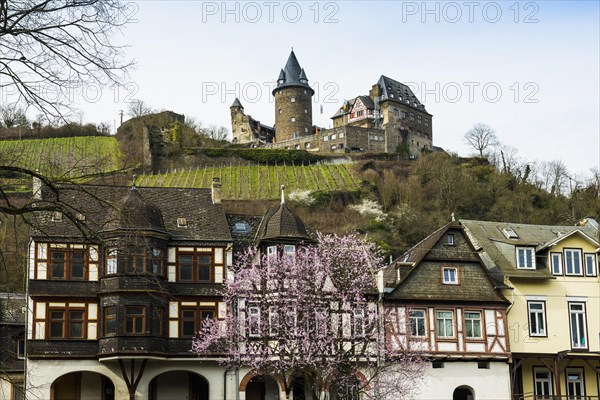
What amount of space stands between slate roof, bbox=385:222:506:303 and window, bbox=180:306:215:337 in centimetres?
803

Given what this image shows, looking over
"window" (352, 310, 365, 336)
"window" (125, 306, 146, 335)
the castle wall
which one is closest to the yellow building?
"window" (352, 310, 365, 336)

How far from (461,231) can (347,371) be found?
9.92 meters

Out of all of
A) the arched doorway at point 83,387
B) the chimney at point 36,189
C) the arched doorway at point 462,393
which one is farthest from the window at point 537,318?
the chimney at point 36,189

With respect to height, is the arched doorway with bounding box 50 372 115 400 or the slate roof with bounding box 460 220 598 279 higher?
the slate roof with bounding box 460 220 598 279

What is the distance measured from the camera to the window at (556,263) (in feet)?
132

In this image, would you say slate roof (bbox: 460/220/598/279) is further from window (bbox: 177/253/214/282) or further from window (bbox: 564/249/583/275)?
window (bbox: 177/253/214/282)

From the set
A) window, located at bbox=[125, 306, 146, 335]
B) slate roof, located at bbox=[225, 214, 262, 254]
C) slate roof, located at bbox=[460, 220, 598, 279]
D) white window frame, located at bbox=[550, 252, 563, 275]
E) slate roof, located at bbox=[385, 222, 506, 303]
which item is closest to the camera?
window, located at bbox=[125, 306, 146, 335]

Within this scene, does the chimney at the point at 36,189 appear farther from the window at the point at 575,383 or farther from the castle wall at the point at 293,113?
the castle wall at the point at 293,113

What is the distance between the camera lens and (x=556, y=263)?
40500 mm

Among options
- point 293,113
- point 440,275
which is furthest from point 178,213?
point 293,113

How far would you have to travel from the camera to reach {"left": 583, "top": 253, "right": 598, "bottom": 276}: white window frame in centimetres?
4072

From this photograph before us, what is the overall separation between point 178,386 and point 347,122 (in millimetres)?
92472

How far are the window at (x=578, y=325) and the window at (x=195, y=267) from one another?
1627 cm

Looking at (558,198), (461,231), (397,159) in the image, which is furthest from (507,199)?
(461,231)
